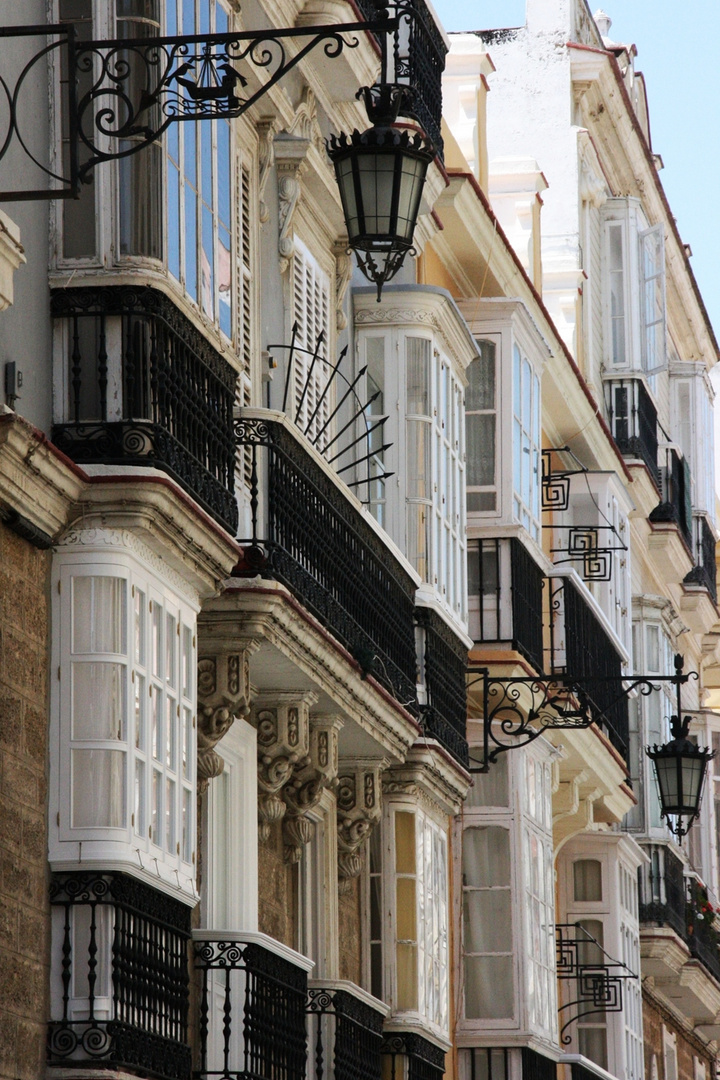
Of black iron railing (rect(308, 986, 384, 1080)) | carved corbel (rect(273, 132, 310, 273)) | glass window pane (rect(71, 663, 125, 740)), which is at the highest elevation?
carved corbel (rect(273, 132, 310, 273))

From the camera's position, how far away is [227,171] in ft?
40.0

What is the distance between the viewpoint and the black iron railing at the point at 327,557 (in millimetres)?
12453

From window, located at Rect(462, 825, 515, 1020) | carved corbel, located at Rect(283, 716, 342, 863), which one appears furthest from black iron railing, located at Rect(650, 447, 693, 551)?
carved corbel, located at Rect(283, 716, 342, 863)

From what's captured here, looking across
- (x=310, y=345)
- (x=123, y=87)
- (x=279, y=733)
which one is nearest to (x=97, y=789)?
(x=123, y=87)

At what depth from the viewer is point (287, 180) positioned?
14641mm

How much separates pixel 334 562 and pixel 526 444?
7.28m

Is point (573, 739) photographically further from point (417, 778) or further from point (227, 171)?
point (227, 171)

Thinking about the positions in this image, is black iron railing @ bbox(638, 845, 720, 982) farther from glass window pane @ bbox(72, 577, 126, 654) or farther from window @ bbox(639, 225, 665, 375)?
glass window pane @ bbox(72, 577, 126, 654)

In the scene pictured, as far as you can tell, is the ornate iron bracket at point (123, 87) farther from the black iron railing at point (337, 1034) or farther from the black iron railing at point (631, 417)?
the black iron railing at point (631, 417)

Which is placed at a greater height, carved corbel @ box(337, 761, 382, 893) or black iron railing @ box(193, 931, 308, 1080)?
carved corbel @ box(337, 761, 382, 893)

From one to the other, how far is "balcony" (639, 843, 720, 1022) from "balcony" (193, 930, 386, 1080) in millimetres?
13273

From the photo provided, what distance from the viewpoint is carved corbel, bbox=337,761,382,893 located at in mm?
15359

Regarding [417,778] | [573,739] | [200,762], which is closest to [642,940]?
[573,739]

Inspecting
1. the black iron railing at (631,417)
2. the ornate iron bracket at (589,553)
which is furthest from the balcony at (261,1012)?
the black iron railing at (631,417)
